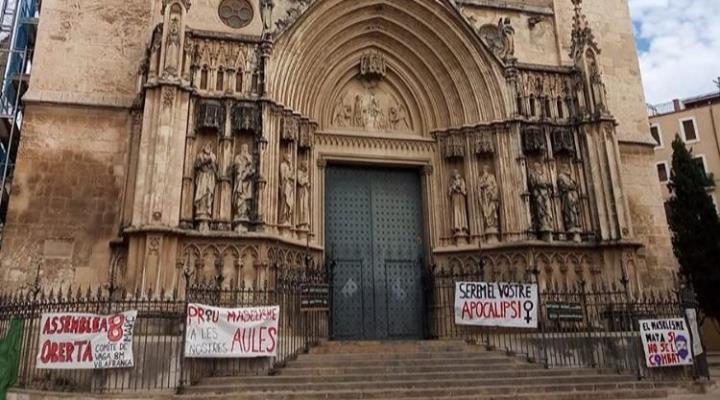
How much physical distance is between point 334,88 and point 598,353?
8415 millimetres

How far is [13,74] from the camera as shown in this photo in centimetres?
1653

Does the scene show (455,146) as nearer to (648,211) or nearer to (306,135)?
(306,135)

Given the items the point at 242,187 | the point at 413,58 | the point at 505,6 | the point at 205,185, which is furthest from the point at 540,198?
the point at 205,185

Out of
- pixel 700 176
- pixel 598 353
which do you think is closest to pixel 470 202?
pixel 598 353

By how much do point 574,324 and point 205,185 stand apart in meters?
7.92

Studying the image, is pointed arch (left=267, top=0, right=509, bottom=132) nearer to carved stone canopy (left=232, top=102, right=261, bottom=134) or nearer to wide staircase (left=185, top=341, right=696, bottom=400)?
carved stone canopy (left=232, top=102, right=261, bottom=134)

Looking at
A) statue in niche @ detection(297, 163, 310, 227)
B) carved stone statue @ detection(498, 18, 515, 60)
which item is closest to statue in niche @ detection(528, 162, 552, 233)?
carved stone statue @ detection(498, 18, 515, 60)

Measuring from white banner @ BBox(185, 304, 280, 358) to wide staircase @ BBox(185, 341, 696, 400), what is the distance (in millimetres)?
455

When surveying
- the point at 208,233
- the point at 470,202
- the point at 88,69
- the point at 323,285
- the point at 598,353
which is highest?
the point at 88,69

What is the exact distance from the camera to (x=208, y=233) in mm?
10617

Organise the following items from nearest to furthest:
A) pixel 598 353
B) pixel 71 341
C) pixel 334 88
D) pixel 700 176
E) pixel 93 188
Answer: pixel 71 341, pixel 598 353, pixel 93 188, pixel 334 88, pixel 700 176

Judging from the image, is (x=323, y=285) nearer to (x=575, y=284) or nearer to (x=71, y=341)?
(x=71, y=341)

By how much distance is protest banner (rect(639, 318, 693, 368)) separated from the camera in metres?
10.1

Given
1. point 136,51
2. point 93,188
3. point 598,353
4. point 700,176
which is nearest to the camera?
point 598,353
